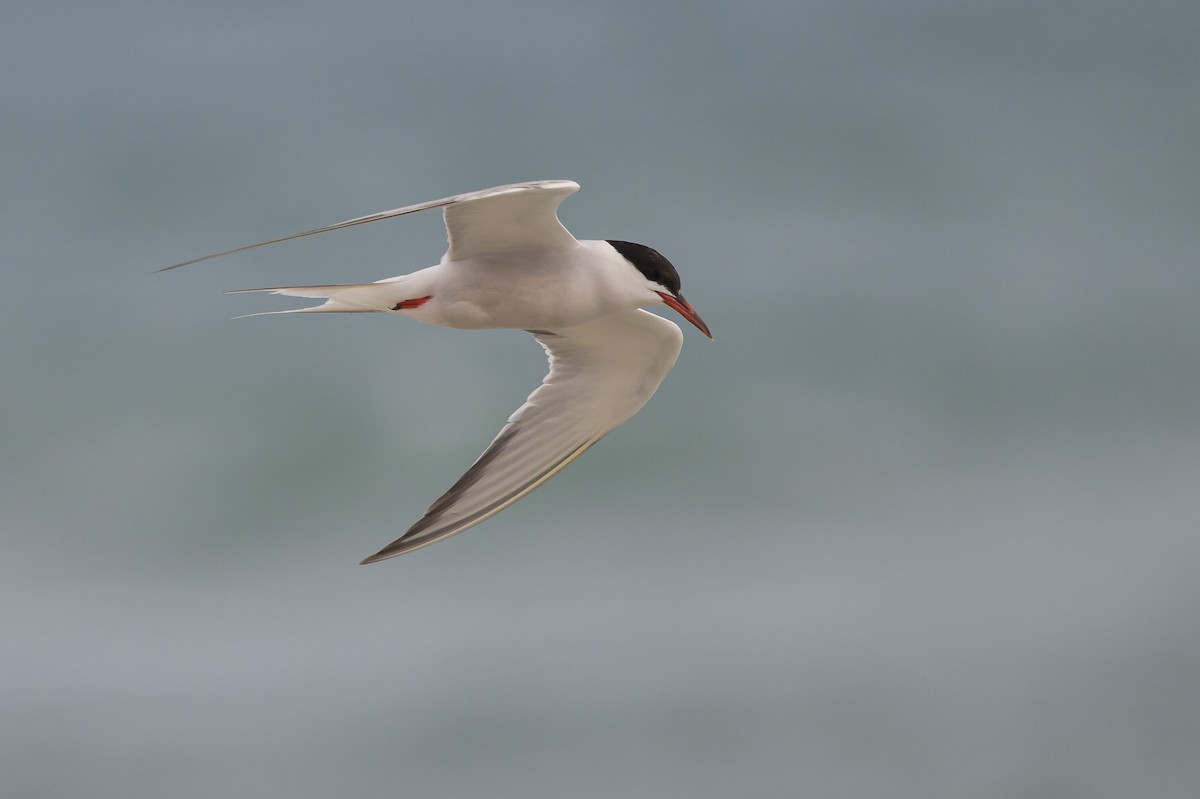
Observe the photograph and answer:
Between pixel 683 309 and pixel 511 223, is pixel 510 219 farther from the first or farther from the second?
pixel 683 309

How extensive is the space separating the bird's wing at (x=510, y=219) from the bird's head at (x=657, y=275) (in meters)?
0.28

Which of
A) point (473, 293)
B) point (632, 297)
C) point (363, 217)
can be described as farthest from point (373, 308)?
point (363, 217)

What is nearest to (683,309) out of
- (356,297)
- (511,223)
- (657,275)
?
(657,275)

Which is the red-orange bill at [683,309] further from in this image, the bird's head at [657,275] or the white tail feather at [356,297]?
the white tail feather at [356,297]

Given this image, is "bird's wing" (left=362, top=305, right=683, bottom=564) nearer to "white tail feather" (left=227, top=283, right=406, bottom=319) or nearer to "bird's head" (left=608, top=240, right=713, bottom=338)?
"bird's head" (left=608, top=240, right=713, bottom=338)

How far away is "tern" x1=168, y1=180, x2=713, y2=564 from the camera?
6.21 meters

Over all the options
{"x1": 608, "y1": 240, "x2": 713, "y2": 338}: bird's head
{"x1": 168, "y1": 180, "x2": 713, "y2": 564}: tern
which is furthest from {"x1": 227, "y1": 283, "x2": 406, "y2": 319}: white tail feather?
{"x1": 608, "y1": 240, "x2": 713, "y2": 338}: bird's head

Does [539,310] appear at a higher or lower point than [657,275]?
lower

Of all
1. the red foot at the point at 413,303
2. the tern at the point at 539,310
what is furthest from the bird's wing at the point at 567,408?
the red foot at the point at 413,303

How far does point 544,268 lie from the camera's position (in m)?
6.41

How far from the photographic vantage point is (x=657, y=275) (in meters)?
6.46

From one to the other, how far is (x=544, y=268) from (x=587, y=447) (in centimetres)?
142

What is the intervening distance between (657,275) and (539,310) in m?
0.56

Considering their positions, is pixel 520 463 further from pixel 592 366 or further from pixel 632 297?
pixel 632 297
